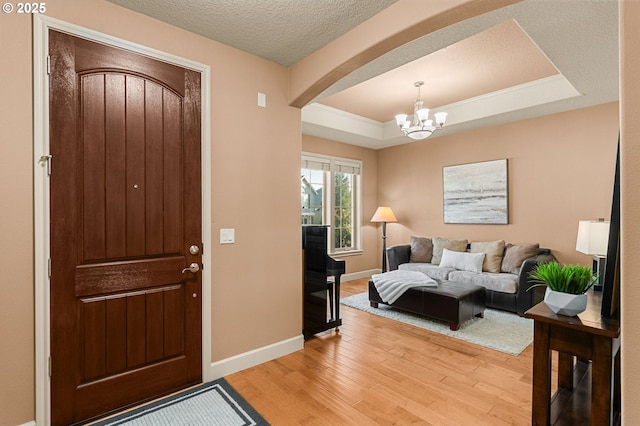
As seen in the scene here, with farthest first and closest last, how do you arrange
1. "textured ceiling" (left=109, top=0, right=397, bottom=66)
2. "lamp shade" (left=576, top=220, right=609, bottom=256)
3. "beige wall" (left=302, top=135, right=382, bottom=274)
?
"beige wall" (left=302, top=135, right=382, bottom=274) < "lamp shade" (left=576, top=220, right=609, bottom=256) < "textured ceiling" (left=109, top=0, right=397, bottom=66)

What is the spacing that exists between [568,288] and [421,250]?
3885 mm

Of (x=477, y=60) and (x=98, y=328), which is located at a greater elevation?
Answer: (x=477, y=60)

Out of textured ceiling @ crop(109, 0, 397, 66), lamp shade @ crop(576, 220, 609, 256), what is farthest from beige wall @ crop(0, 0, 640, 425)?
lamp shade @ crop(576, 220, 609, 256)

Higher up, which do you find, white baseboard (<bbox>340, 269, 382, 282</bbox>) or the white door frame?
the white door frame

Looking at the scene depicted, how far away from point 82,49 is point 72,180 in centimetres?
84

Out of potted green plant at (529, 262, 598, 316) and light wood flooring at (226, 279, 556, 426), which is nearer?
potted green plant at (529, 262, 598, 316)

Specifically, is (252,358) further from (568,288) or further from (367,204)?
(367,204)

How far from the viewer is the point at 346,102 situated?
4.90m

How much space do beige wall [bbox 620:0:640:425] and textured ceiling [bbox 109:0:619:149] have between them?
1.50 metres

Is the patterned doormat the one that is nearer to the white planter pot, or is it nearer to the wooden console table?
the wooden console table

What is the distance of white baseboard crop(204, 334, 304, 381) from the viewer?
2557 millimetres

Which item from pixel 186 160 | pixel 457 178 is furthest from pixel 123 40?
pixel 457 178

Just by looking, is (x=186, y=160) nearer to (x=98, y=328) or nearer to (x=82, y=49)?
(x=82, y=49)

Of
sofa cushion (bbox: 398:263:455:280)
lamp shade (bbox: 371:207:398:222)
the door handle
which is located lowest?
sofa cushion (bbox: 398:263:455:280)
